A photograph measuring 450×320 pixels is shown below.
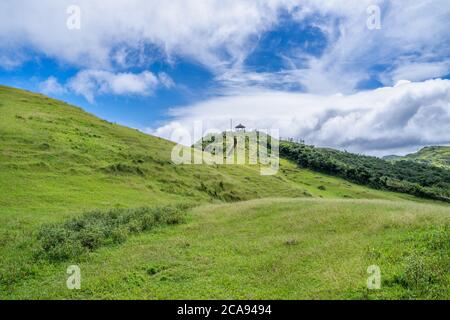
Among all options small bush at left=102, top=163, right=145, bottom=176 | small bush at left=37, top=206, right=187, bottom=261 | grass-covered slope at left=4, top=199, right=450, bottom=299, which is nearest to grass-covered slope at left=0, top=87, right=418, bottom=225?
small bush at left=102, top=163, right=145, bottom=176

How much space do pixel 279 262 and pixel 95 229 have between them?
1310 centimetres

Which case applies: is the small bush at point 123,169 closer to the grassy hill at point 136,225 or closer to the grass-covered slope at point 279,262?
the grassy hill at point 136,225

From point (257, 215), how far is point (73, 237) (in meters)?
13.9

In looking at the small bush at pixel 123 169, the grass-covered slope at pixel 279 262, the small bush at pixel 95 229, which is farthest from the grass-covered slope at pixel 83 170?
the grass-covered slope at pixel 279 262

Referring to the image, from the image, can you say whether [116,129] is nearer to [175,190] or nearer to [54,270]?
[175,190]

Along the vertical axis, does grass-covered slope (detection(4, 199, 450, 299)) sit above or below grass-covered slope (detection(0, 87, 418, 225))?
below

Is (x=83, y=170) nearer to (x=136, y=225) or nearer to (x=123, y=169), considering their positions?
(x=123, y=169)

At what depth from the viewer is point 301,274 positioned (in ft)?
49.9

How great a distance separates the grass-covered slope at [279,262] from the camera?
13344 mm

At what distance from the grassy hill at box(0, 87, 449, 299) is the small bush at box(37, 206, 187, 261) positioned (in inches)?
3.6

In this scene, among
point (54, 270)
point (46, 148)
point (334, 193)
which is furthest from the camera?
point (334, 193)

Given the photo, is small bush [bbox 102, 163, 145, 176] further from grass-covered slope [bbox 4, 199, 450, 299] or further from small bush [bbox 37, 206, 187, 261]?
grass-covered slope [bbox 4, 199, 450, 299]

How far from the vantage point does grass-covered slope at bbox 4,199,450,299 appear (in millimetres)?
13344

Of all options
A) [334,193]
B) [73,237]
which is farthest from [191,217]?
[334,193]
